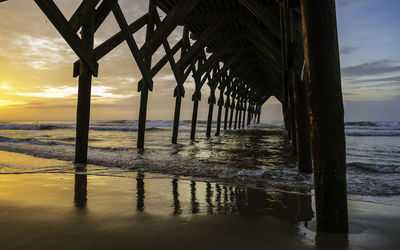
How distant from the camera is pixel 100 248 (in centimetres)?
126

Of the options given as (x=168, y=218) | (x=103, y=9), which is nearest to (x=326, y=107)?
(x=168, y=218)

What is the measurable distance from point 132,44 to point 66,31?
1.33 meters

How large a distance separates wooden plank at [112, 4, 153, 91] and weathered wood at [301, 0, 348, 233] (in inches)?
133

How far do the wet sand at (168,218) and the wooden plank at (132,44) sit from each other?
2.63m

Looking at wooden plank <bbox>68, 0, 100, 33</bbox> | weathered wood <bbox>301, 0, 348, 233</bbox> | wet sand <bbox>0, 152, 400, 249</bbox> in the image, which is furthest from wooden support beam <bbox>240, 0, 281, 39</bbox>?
wet sand <bbox>0, 152, 400, 249</bbox>

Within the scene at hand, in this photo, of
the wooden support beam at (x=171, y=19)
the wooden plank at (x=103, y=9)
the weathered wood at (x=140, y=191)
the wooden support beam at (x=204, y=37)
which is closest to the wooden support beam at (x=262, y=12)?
the wooden support beam at (x=171, y=19)

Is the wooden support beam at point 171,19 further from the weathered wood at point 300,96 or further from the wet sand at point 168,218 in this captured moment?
the wet sand at point 168,218

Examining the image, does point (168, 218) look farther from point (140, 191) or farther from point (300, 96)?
point (300, 96)

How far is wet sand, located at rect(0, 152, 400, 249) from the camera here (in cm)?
135

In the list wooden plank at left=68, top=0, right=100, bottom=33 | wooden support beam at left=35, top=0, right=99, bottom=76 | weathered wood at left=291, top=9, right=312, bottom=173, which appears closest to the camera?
wooden support beam at left=35, top=0, right=99, bottom=76

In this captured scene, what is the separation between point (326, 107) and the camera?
4.48 feet

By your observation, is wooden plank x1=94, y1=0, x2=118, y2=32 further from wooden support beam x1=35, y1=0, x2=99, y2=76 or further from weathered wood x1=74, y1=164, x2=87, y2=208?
weathered wood x1=74, y1=164, x2=87, y2=208

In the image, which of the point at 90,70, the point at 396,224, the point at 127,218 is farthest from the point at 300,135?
the point at 90,70

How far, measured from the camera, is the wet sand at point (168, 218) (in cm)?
135
